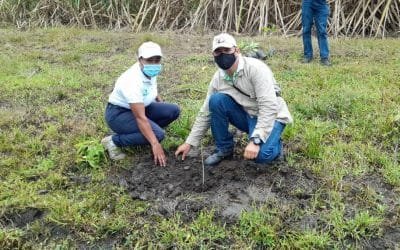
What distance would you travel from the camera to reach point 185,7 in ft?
30.7

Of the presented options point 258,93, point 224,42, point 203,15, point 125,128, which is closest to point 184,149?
point 125,128

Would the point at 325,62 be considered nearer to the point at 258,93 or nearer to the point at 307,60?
the point at 307,60

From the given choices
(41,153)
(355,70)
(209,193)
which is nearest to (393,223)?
(209,193)

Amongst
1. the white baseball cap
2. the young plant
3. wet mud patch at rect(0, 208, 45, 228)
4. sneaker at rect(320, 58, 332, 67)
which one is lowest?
wet mud patch at rect(0, 208, 45, 228)

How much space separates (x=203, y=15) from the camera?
9109mm

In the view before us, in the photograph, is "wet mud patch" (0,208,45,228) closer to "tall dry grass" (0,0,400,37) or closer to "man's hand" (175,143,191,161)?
"man's hand" (175,143,191,161)

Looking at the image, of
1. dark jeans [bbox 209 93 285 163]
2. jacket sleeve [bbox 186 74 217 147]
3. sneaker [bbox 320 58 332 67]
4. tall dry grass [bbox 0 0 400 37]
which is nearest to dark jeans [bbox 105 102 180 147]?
jacket sleeve [bbox 186 74 217 147]

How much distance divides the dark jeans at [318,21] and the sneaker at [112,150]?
3.52m

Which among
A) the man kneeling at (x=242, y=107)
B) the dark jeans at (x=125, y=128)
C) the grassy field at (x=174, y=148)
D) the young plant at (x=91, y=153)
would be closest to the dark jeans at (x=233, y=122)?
the man kneeling at (x=242, y=107)

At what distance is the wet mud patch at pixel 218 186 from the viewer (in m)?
3.09

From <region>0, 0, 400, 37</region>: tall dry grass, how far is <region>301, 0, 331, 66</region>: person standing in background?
1.77 meters

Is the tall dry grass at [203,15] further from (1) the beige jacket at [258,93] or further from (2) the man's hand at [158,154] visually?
(2) the man's hand at [158,154]

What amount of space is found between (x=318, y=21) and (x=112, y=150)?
3.74 m

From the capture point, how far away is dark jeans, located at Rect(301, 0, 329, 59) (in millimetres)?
6309
